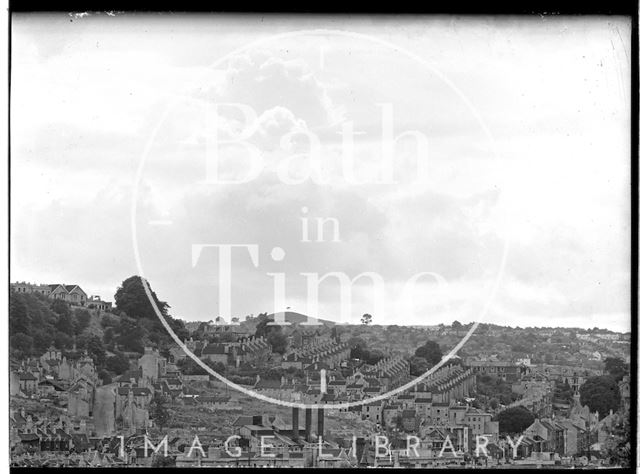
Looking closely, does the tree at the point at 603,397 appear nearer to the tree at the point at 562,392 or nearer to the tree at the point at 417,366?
the tree at the point at 562,392

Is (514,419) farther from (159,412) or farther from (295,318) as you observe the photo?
(159,412)

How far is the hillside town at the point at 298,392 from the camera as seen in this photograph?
5383mm

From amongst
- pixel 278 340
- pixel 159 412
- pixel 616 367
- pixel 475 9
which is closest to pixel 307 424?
pixel 278 340

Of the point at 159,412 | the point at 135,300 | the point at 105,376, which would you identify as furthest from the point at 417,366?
the point at 105,376

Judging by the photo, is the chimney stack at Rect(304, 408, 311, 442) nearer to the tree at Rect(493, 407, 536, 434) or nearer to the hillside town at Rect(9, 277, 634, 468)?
the hillside town at Rect(9, 277, 634, 468)

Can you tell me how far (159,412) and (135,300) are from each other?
57cm

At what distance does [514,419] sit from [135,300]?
1983 millimetres

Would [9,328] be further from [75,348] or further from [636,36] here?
[636,36]

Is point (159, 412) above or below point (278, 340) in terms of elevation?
below

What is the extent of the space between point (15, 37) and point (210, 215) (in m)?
1.30

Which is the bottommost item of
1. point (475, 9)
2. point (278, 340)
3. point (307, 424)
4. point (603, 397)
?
point (307, 424)

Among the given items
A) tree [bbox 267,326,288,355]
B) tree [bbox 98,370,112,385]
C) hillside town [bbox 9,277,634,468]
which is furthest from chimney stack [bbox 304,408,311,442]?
Result: tree [bbox 98,370,112,385]

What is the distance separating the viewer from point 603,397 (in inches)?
214

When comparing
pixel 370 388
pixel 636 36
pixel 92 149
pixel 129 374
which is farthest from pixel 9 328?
pixel 636 36
